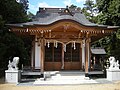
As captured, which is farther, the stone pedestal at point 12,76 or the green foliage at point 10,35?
the green foliage at point 10,35

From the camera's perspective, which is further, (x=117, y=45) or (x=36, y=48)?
(x=117, y=45)

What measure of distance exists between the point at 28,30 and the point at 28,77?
3.68 metres

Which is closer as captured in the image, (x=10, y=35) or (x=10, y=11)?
(x=10, y=35)

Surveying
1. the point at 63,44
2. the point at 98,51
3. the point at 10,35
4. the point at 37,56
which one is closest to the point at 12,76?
the point at 37,56

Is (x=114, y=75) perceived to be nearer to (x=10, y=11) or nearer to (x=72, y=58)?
(x=72, y=58)

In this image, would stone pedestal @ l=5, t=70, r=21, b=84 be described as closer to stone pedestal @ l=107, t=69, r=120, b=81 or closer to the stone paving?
the stone paving

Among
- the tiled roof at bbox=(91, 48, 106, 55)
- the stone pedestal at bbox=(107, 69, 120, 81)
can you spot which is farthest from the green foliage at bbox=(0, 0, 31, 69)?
the tiled roof at bbox=(91, 48, 106, 55)

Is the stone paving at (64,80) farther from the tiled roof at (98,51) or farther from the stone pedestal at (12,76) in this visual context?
the tiled roof at (98,51)

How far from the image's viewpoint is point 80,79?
46.0 feet

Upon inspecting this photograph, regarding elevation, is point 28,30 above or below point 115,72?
above

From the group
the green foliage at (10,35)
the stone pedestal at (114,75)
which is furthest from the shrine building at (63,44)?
the green foliage at (10,35)

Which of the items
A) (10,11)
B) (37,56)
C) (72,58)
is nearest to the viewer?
(37,56)

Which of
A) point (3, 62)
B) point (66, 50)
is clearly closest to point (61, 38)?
point (66, 50)

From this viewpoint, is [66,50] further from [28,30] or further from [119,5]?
[119,5]
